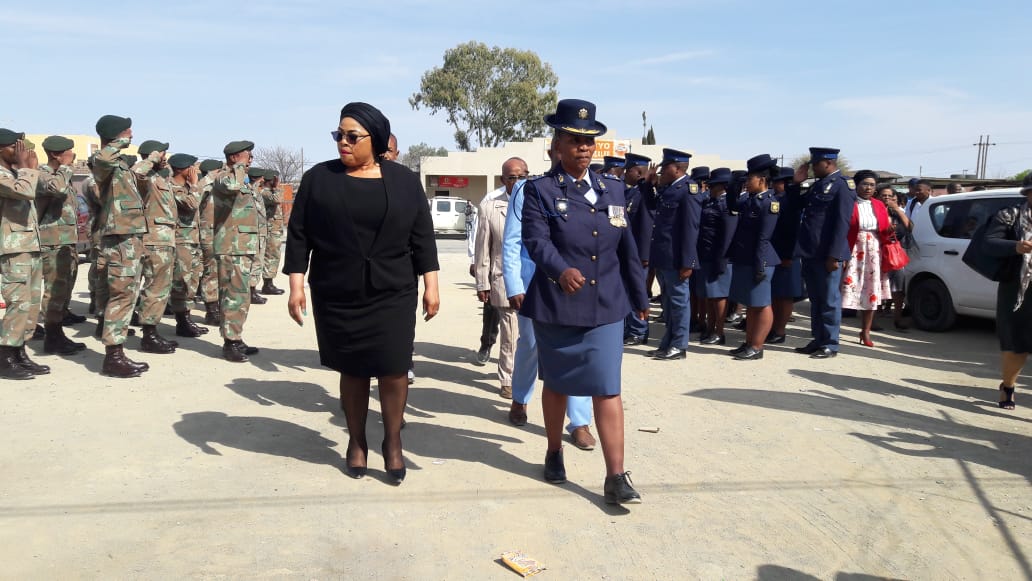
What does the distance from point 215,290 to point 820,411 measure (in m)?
7.09

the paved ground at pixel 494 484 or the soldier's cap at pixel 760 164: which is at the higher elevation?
the soldier's cap at pixel 760 164

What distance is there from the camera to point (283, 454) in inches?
181

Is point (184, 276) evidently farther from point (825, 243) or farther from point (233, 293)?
point (825, 243)

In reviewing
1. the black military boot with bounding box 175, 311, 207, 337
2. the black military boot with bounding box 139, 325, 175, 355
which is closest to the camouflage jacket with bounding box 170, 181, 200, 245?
the black military boot with bounding box 175, 311, 207, 337

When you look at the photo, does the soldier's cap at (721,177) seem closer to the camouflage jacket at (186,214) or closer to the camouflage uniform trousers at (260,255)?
the camouflage jacket at (186,214)

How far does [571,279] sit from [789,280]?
5322 millimetres

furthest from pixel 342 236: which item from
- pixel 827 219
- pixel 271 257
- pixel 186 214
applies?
pixel 271 257

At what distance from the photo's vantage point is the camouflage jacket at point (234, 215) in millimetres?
7113

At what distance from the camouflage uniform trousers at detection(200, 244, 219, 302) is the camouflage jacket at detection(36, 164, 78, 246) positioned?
174cm

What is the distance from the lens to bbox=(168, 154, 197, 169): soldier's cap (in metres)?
8.35

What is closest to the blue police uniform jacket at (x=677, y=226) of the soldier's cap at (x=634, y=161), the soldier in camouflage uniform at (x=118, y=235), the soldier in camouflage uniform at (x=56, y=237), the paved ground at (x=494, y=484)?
the paved ground at (x=494, y=484)

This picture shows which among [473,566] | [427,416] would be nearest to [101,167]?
[427,416]

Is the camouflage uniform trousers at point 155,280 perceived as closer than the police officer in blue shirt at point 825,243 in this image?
Yes

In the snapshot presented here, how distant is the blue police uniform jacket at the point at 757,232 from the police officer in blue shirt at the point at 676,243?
1.51ft
